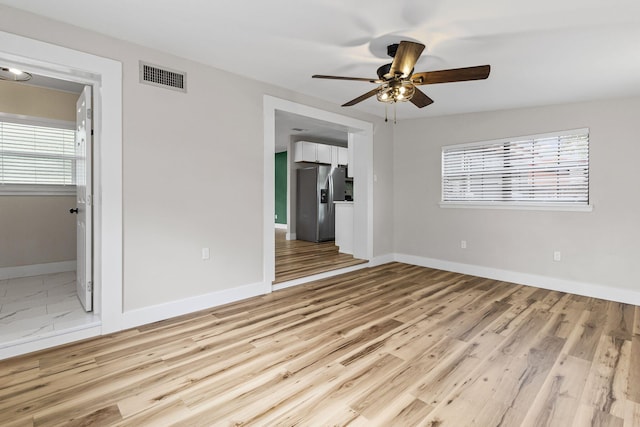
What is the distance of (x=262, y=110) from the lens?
3.60 meters

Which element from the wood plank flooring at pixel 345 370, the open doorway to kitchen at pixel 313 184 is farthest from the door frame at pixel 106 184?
the open doorway to kitchen at pixel 313 184

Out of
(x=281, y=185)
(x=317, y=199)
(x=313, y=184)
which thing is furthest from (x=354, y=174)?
(x=281, y=185)

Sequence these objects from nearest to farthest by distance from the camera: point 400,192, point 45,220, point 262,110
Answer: point 262,110 < point 45,220 < point 400,192

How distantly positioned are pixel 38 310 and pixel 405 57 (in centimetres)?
380

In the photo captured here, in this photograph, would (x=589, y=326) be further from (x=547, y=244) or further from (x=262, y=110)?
(x=262, y=110)

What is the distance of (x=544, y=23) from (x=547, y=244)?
2899 millimetres

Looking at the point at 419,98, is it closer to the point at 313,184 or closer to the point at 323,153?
the point at 313,184

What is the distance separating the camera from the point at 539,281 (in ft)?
13.6

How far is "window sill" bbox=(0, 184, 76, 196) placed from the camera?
403 cm

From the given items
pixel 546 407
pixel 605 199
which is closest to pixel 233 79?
pixel 546 407

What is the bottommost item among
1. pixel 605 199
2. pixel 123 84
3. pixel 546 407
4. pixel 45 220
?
pixel 546 407

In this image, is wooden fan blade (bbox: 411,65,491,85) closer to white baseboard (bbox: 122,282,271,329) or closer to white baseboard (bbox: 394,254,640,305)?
white baseboard (bbox: 122,282,271,329)

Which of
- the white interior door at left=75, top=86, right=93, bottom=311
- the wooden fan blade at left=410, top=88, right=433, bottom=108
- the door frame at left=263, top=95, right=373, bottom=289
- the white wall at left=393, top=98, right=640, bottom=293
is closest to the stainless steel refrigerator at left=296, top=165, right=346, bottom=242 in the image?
the door frame at left=263, top=95, right=373, bottom=289

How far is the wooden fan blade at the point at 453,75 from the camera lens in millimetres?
2332
